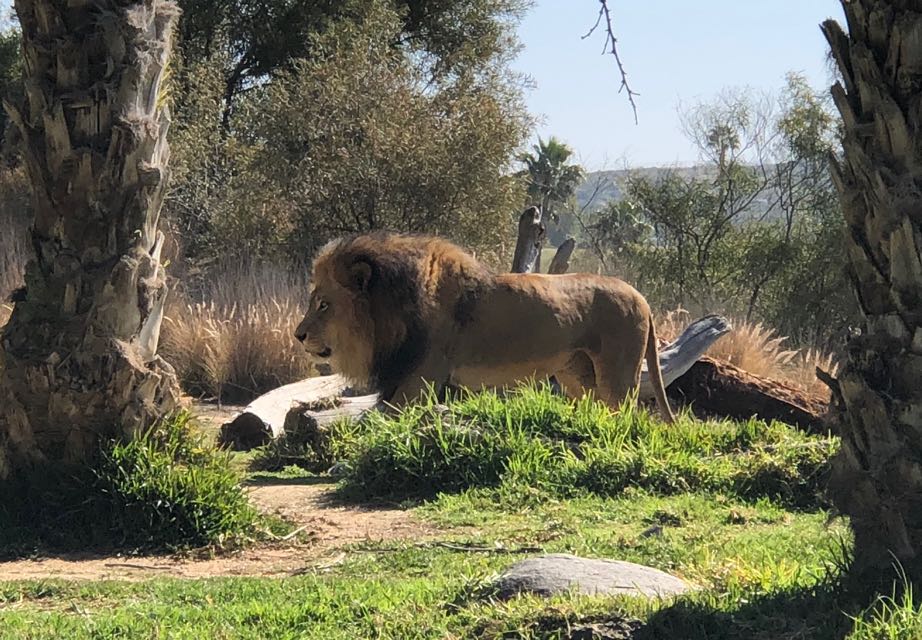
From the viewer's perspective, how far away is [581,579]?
16.6 ft

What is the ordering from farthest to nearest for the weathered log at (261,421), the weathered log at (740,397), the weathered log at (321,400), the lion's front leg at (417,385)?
the weathered log at (740,397) → the weathered log at (261,421) → the weathered log at (321,400) → the lion's front leg at (417,385)

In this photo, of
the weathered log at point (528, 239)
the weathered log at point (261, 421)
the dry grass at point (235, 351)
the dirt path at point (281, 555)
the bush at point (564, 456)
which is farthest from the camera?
the dry grass at point (235, 351)

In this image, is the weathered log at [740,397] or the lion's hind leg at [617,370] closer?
the lion's hind leg at [617,370]

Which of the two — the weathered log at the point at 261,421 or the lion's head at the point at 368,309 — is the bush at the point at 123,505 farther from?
the weathered log at the point at 261,421

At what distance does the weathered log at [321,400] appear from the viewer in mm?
10891

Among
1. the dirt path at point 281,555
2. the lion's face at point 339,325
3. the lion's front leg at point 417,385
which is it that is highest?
the lion's face at point 339,325

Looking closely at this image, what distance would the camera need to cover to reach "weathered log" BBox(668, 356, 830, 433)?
1302cm

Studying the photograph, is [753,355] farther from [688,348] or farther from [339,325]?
[339,325]

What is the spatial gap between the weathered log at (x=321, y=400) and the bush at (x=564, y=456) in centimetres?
127

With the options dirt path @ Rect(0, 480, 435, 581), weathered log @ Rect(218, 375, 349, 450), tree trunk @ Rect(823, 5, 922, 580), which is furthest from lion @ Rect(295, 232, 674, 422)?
tree trunk @ Rect(823, 5, 922, 580)

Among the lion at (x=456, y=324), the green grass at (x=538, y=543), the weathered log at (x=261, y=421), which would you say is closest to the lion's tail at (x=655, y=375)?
the lion at (x=456, y=324)

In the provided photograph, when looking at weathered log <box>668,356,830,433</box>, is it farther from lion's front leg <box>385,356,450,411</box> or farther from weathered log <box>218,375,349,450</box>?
weathered log <box>218,375,349,450</box>

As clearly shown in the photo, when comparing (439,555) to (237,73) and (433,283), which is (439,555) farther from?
(237,73)

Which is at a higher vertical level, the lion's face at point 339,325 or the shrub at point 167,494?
the lion's face at point 339,325
